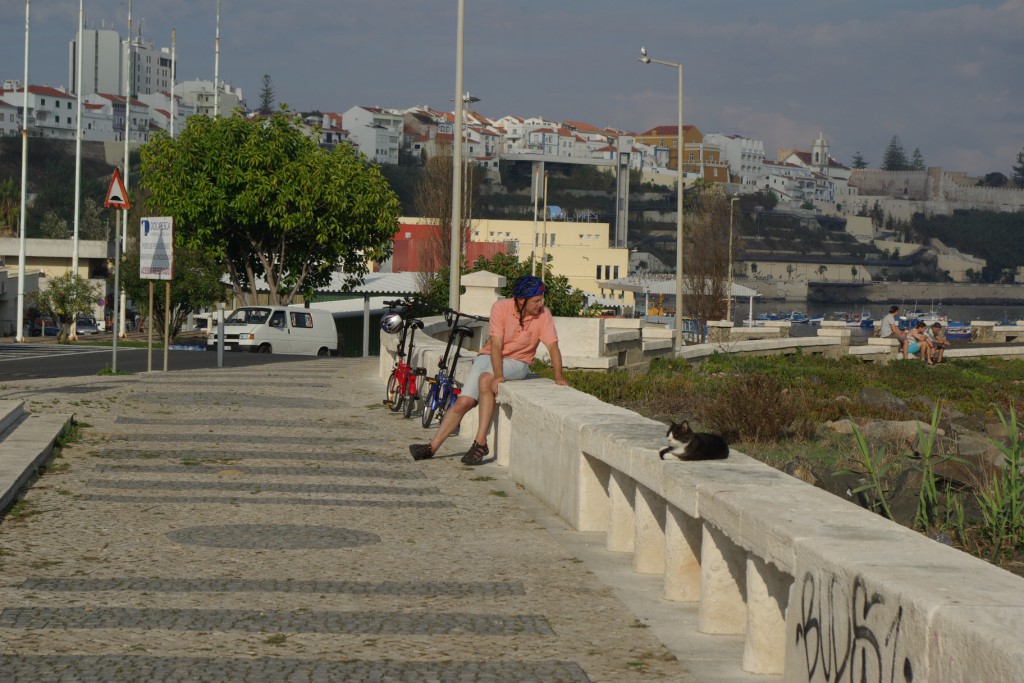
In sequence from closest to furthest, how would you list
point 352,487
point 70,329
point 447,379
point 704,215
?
point 352,487 → point 447,379 → point 70,329 → point 704,215

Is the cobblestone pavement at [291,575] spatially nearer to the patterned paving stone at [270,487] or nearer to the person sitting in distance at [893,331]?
the patterned paving stone at [270,487]

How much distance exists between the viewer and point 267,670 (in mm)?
5539

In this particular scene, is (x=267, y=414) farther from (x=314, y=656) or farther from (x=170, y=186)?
(x=170, y=186)

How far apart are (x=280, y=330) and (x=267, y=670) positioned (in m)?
34.4

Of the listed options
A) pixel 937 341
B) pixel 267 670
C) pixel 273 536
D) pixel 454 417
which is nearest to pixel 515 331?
pixel 454 417

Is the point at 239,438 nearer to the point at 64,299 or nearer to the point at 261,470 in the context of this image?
the point at 261,470

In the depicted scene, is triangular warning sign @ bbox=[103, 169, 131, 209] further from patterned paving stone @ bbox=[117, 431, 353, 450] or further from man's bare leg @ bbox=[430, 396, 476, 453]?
man's bare leg @ bbox=[430, 396, 476, 453]

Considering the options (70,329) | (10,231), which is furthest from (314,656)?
(10,231)

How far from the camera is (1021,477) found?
28.0ft

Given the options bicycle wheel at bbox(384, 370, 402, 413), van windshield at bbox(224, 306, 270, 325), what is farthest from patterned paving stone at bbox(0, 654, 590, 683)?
van windshield at bbox(224, 306, 270, 325)

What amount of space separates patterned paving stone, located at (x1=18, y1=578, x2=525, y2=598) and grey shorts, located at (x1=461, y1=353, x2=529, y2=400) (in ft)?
15.1

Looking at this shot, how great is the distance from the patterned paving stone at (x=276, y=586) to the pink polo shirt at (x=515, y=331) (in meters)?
4.80

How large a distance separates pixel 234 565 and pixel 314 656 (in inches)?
77.6

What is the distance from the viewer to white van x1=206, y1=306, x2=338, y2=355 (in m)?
39.3
